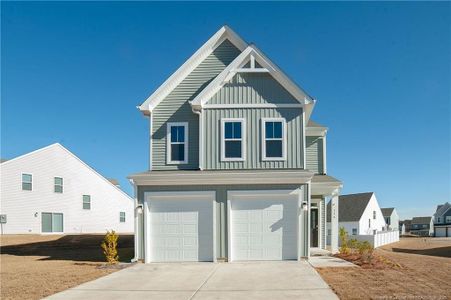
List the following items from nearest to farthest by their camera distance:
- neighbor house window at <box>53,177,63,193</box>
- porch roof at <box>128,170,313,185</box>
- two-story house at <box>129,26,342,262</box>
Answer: porch roof at <box>128,170,313,185</box> < two-story house at <box>129,26,342,262</box> < neighbor house window at <box>53,177,63,193</box>

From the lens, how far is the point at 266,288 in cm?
1012

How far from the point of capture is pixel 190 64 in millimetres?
17469

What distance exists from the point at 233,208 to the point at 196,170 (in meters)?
2.22

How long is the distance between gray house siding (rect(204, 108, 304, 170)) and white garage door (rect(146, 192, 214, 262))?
5.29 ft

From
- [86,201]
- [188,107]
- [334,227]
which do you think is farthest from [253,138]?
[86,201]

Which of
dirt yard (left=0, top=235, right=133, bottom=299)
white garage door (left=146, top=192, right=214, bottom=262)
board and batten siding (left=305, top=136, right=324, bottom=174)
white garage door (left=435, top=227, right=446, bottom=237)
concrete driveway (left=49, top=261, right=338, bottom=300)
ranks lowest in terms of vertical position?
white garage door (left=435, top=227, right=446, bottom=237)

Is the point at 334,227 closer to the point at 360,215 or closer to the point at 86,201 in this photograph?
the point at 86,201

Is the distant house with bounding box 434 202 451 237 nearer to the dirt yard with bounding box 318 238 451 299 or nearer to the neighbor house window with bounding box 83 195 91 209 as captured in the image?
the neighbor house window with bounding box 83 195 91 209

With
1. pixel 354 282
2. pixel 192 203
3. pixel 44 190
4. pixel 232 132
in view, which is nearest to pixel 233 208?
pixel 192 203

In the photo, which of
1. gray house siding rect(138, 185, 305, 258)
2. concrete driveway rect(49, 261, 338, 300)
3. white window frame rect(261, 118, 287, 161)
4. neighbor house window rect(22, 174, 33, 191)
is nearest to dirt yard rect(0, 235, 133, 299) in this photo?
concrete driveway rect(49, 261, 338, 300)

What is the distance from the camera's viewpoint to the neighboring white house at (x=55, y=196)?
1159 inches

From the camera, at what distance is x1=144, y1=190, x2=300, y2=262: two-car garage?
1501 cm

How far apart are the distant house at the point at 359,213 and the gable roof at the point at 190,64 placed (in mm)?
40314

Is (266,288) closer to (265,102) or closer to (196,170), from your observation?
(196,170)
